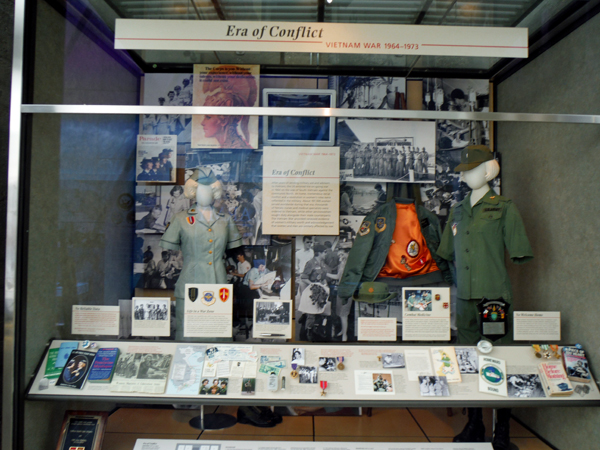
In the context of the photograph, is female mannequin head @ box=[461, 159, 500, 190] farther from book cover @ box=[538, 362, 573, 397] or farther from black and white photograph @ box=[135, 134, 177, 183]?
black and white photograph @ box=[135, 134, 177, 183]

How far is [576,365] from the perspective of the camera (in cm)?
202

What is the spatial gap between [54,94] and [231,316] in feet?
4.92

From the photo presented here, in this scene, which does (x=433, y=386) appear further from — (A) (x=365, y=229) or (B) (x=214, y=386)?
(B) (x=214, y=386)

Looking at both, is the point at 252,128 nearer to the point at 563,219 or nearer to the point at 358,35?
the point at 358,35

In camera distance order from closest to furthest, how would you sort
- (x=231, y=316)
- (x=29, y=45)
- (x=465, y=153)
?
(x=29, y=45), (x=231, y=316), (x=465, y=153)

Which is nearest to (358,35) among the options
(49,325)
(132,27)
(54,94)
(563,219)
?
(132,27)

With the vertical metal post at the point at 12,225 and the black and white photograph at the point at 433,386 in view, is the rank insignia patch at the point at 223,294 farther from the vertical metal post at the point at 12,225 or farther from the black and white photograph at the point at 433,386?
the black and white photograph at the point at 433,386

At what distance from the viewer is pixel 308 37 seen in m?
2.03

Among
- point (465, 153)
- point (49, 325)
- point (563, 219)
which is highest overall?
point (465, 153)

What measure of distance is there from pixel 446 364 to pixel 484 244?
2.27 feet

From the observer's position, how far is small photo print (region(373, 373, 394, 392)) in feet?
6.47

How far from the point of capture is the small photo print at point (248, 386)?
6.43ft

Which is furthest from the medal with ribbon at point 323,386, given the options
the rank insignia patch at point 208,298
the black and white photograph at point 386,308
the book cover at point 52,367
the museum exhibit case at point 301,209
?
the book cover at point 52,367

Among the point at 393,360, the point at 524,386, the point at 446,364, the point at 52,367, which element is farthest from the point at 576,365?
the point at 52,367
